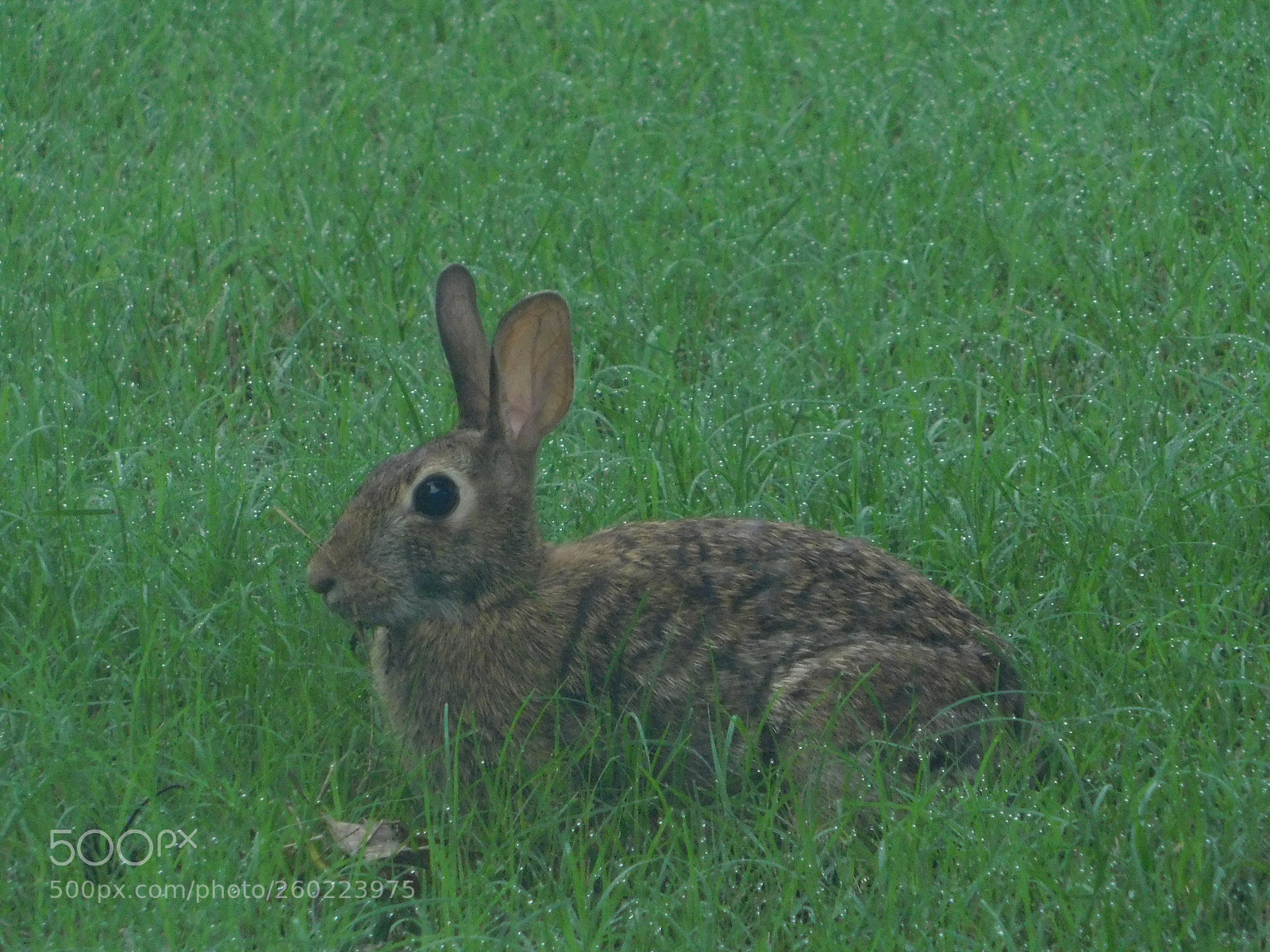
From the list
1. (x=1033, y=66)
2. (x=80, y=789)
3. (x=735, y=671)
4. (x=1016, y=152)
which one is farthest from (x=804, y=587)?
(x=1033, y=66)

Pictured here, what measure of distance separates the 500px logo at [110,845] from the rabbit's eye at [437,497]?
946 millimetres

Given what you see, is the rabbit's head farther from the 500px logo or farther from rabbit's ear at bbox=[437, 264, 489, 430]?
the 500px logo

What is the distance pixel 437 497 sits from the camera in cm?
443

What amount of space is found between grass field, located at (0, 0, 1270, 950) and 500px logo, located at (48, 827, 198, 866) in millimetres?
26

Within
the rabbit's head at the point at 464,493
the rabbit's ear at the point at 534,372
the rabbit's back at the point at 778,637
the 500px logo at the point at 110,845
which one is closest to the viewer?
the 500px logo at the point at 110,845

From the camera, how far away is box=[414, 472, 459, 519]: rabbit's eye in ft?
14.5

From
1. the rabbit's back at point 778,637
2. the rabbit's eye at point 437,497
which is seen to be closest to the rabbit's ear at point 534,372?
the rabbit's eye at point 437,497

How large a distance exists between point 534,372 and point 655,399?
3.62ft

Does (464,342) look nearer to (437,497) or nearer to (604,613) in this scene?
(437,497)

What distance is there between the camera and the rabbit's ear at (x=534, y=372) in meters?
4.57

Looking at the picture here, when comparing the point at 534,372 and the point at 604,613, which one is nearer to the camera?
the point at 604,613

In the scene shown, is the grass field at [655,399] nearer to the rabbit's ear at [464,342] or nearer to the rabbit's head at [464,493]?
the rabbit's head at [464,493]

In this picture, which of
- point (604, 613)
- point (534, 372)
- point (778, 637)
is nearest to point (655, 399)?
point (534, 372)

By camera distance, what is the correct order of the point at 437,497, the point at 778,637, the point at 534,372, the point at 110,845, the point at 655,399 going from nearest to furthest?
the point at 110,845, the point at 778,637, the point at 437,497, the point at 534,372, the point at 655,399
